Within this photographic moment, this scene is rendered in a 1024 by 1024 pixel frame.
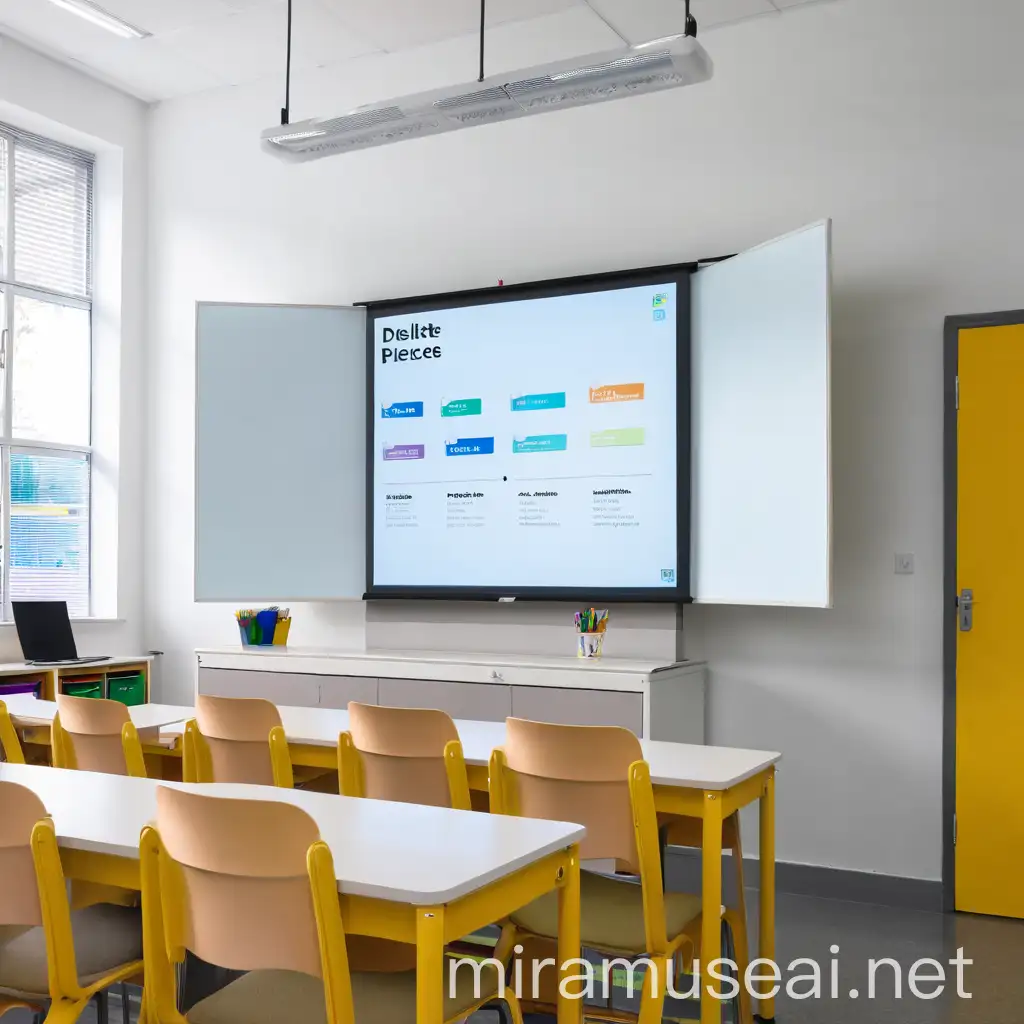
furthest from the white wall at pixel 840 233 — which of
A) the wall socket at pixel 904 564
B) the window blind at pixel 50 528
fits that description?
the window blind at pixel 50 528

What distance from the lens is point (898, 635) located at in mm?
4418

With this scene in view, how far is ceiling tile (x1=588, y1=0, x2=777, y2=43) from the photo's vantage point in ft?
15.7

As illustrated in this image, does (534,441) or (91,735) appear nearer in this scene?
(91,735)

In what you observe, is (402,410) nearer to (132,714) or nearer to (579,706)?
(579,706)

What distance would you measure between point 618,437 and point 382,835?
3.05m

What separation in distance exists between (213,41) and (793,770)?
4.55 meters

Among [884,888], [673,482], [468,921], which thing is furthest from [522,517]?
[468,921]

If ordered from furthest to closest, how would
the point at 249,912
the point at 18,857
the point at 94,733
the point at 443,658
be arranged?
the point at 443,658, the point at 94,733, the point at 18,857, the point at 249,912

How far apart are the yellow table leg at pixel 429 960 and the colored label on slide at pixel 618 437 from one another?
10.9ft

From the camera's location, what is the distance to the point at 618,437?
15.9 feet

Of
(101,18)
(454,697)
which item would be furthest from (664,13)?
(454,697)

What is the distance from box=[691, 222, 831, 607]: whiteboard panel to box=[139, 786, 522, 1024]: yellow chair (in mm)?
2585

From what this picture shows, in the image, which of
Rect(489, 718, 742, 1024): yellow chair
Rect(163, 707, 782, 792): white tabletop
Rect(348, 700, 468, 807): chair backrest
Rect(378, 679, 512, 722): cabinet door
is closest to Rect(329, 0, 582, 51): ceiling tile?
Rect(378, 679, 512, 722): cabinet door

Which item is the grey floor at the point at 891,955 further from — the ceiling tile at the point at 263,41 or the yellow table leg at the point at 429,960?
the ceiling tile at the point at 263,41
